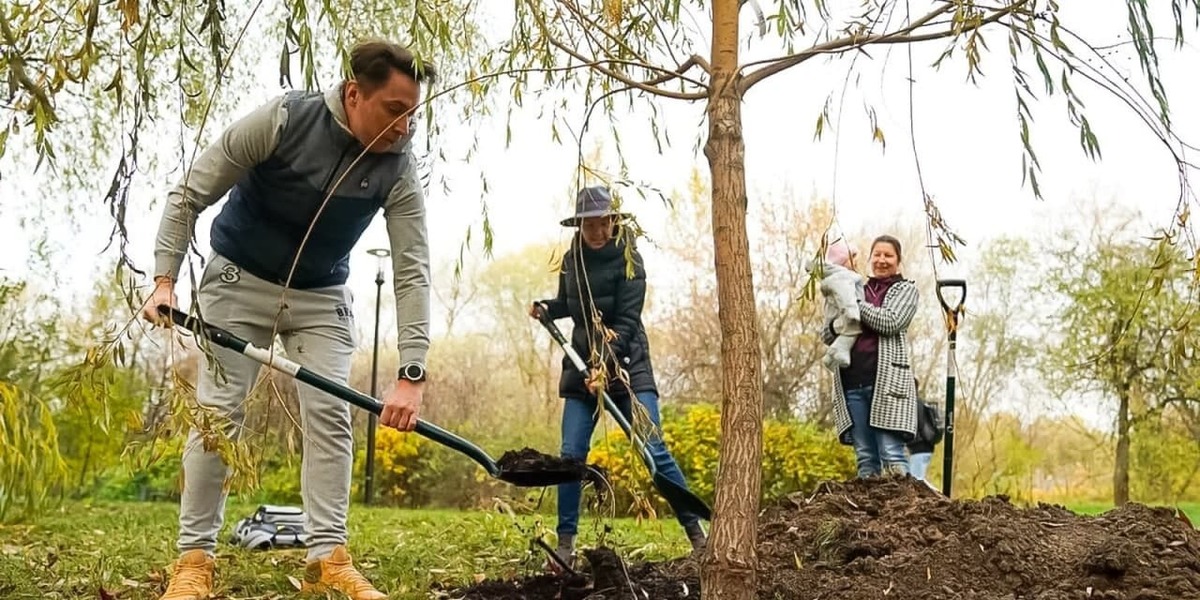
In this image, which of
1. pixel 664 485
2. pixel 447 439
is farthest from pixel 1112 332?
pixel 447 439

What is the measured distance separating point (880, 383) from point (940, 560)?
1.61 m

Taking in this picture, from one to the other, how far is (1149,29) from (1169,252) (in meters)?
0.49

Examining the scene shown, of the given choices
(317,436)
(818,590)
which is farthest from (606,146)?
(818,590)

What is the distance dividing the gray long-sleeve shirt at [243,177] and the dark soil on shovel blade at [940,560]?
0.78m

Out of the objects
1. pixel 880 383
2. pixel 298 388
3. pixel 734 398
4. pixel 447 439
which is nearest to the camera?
pixel 734 398

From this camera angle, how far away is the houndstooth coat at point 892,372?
4.27 metres

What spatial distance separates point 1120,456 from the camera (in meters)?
11.3

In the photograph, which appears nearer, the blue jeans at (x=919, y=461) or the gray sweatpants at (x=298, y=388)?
the gray sweatpants at (x=298, y=388)

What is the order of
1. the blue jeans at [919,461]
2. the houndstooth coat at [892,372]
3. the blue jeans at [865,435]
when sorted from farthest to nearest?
the blue jeans at [919,461] → the blue jeans at [865,435] → the houndstooth coat at [892,372]

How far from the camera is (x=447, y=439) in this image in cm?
274

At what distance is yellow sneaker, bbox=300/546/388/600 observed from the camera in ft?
9.25

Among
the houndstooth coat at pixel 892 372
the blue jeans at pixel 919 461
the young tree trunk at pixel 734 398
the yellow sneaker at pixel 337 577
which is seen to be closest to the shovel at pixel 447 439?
the yellow sneaker at pixel 337 577

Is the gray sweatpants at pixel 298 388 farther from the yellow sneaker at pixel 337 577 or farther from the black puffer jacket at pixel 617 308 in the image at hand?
the black puffer jacket at pixel 617 308

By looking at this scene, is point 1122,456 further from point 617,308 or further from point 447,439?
point 447,439
